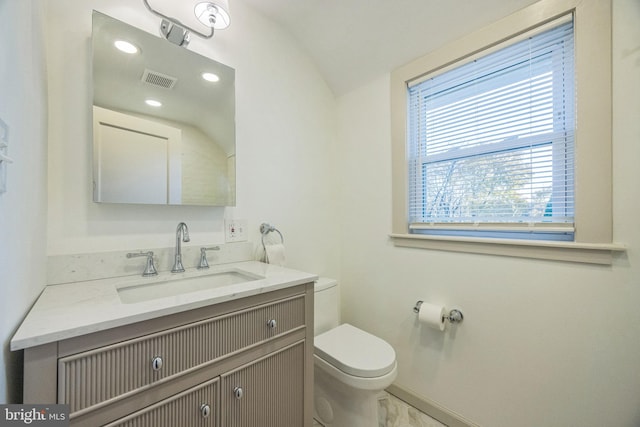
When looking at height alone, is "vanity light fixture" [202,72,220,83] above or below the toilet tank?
above

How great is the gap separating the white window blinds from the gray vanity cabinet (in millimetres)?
1001

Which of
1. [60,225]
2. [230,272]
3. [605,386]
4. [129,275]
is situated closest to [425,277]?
[605,386]

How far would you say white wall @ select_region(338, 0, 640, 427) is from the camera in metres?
0.97

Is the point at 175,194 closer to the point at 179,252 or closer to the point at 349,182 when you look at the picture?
the point at 179,252

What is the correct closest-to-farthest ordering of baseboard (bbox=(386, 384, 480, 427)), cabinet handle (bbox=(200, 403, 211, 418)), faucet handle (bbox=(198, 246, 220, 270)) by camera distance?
1. cabinet handle (bbox=(200, 403, 211, 418))
2. faucet handle (bbox=(198, 246, 220, 270))
3. baseboard (bbox=(386, 384, 480, 427))

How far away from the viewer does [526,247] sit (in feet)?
3.88

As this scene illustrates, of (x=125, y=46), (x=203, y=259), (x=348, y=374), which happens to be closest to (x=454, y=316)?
(x=348, y=374)

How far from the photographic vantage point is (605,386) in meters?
1.01

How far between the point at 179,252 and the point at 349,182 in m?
→ 1.28

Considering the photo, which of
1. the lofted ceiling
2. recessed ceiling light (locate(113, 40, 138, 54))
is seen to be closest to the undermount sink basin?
recessed ceiling light (locate(113, 40, 138, 54))

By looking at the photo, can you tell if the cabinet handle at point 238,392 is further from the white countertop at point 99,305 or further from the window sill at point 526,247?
the window sill at point 526,247

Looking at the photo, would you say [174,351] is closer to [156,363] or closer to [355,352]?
[156,363]

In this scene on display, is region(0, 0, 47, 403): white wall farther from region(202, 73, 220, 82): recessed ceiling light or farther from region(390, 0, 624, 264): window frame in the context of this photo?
region(390, 0, 624, 264): window frame

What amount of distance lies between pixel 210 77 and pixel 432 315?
182 centimetres
